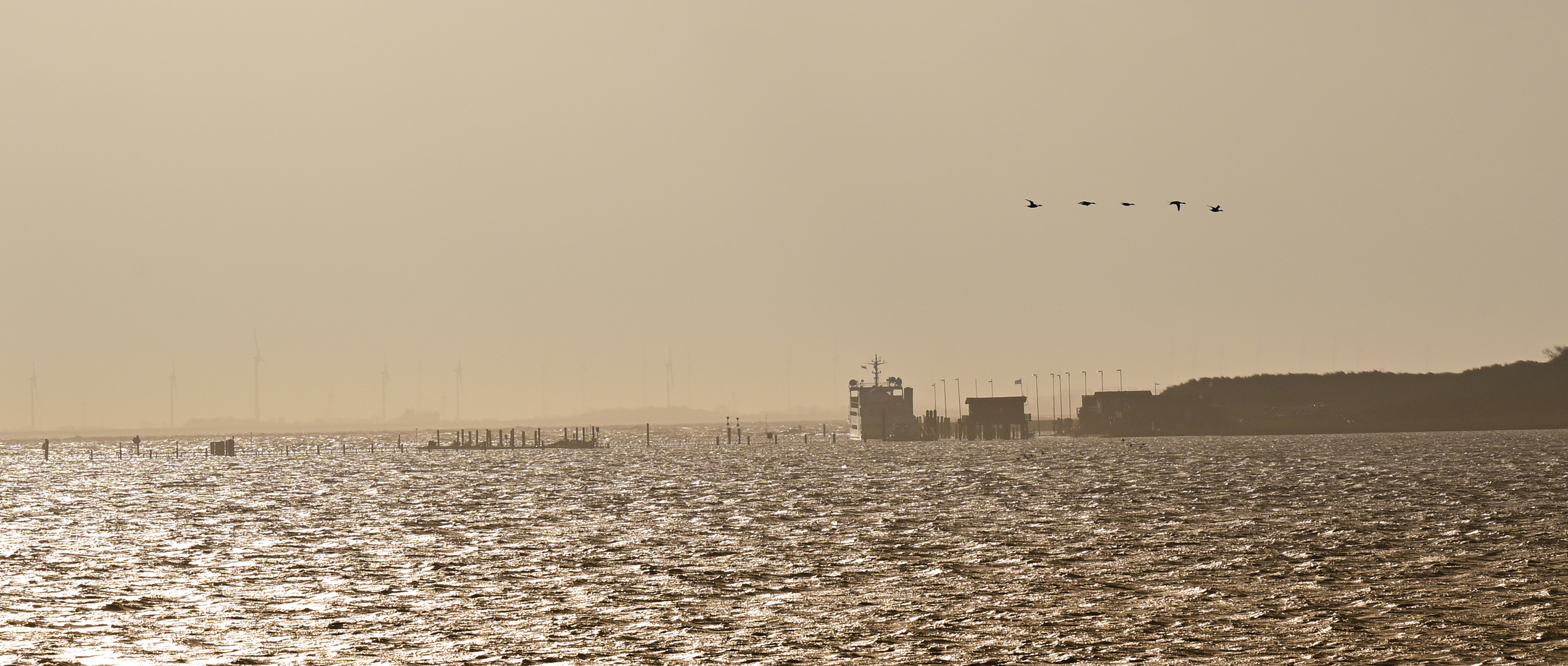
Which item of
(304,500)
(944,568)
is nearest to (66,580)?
(944,568)

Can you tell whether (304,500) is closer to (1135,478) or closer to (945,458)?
(1135,478)

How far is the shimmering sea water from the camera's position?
105 ft

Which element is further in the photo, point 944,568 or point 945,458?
point 945,458

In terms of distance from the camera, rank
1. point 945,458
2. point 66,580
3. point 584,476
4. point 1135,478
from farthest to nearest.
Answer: point 945,458 < point 584,476 < point 1135,478 < point 66,580

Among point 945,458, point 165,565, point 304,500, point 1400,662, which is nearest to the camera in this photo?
point 1400,662

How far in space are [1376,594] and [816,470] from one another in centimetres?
10781

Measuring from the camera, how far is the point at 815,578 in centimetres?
4528

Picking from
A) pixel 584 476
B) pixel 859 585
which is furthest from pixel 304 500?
pixel 859 585

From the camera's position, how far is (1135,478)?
112625 mm

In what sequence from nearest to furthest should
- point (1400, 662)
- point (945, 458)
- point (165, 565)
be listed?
point (1400, 662), point (165, 565), point (945, 458)

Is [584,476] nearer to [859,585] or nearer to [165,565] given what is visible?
[165,565]

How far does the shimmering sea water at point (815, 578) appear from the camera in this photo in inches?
1255

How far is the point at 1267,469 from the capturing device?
5054 inches

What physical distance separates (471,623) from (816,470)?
110660 mm
